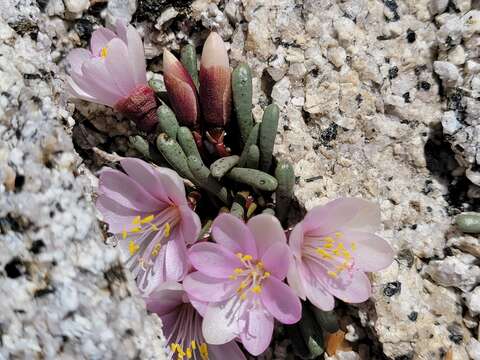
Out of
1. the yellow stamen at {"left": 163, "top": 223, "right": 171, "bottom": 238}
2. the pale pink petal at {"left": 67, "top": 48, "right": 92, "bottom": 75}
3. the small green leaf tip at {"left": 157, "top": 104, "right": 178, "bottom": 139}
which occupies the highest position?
the pale pink petal at {"left": 67, "top": 48, "right": 92, "bottom": 75}

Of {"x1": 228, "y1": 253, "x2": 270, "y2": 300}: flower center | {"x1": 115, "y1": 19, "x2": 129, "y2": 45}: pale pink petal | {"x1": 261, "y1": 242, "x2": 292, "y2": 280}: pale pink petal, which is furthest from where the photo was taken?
{"x1": 115, "y1": 19, "x2": 129, "y2": 45}: pale pink petal

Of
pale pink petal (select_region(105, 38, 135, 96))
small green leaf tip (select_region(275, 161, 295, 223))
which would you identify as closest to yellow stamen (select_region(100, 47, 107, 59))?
pale pink petal (select_region(105, 38, 135, 96))

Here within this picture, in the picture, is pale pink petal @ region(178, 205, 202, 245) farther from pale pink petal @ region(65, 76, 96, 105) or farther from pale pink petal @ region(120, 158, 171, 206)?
pale pink petal @ region(65, 76, 96, 105)

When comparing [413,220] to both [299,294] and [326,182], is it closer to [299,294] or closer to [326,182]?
[326,182]

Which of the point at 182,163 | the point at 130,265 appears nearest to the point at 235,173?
the point at 182,163

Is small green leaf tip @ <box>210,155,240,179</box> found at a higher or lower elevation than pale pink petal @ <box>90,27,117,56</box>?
lower

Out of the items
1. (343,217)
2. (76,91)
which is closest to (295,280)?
(343,217)

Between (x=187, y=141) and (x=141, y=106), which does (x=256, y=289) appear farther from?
(x=141, y=106)
